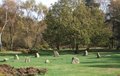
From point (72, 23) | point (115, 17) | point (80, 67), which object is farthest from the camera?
point (115, 17)

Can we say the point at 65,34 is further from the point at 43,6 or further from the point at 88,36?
the point at 43,6

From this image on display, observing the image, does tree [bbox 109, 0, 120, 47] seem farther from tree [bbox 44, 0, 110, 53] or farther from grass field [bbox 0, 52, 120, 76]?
grass field [bbox 0, 52, 120, 76]

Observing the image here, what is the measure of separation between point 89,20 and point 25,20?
3382 cm

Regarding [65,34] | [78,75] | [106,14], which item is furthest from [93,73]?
[106,14]

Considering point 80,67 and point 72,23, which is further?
point 72,23

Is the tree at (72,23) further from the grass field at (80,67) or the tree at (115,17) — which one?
the grass field at (80,67)

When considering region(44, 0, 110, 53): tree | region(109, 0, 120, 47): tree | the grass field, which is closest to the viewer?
the grass field

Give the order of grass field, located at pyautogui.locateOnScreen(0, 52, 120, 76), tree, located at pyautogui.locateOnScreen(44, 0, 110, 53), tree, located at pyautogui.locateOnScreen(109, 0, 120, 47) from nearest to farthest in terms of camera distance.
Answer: grass field, located at pyautogui.locateOnScreen(0, 52, 120, 76) < tree, located at pyautogui.locateOnScreen(44, 0, 110, 53) < tree, located at pyautogui.locateOnScreen(109, 0, 120, 47)

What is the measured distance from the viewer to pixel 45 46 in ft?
341

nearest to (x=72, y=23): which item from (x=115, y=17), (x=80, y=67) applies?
(x=115, y=17)

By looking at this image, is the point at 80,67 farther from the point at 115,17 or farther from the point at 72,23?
the point at 115,17

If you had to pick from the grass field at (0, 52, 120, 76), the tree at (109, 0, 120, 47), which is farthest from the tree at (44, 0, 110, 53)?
the grass field at (0, 52, 120, 76)

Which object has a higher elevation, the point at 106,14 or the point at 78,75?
the point at 106,14

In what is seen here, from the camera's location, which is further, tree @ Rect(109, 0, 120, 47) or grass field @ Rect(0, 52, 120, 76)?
tree @ Rect(109, 0, 120, 47)
